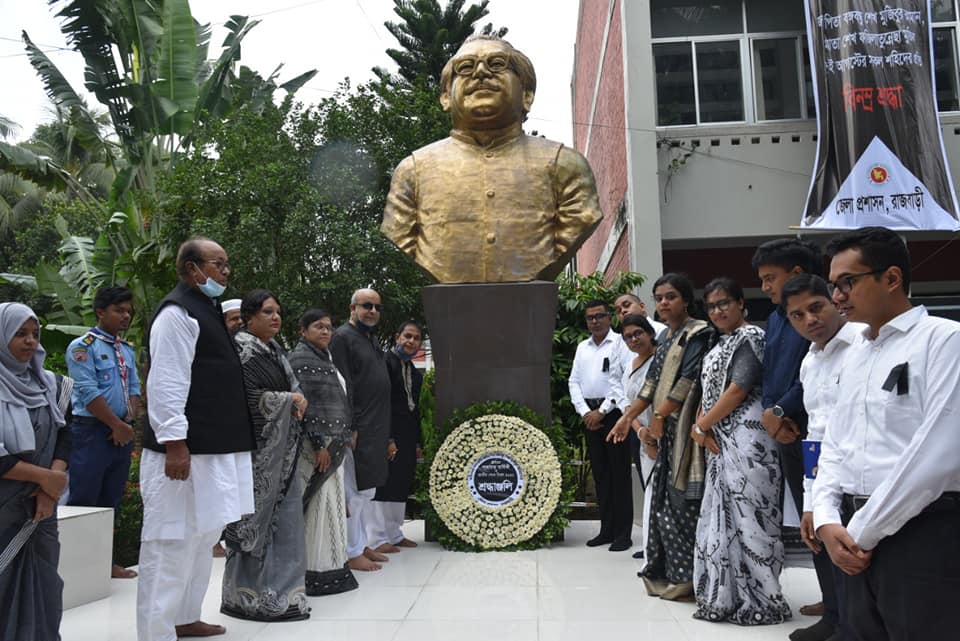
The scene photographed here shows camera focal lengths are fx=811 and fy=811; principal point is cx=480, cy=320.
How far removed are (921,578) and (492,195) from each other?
4.38 m

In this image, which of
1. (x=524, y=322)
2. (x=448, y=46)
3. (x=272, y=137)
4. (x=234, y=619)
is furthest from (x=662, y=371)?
(x=448, y=46)

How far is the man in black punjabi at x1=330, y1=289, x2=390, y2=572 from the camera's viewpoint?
198 inches

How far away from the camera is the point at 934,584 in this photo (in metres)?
1.72

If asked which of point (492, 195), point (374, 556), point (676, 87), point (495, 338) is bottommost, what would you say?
point (374, 556)

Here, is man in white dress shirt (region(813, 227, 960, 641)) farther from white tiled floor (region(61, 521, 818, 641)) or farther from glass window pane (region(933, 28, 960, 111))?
glass window pane (region(933, 28, 960, 111))

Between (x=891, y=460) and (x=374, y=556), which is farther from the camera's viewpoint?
(x=374, y=556)

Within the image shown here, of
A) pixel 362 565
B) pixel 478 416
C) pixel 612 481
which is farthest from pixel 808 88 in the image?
pixel 362 565

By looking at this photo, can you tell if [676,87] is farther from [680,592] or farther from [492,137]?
[680,592]

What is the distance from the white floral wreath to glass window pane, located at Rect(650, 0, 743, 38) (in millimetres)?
8084

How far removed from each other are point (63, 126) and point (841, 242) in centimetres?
2357

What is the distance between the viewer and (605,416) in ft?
18.5

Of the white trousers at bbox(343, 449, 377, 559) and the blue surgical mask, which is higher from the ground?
the blue surgical mask

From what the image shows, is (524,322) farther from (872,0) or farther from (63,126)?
(63,126)

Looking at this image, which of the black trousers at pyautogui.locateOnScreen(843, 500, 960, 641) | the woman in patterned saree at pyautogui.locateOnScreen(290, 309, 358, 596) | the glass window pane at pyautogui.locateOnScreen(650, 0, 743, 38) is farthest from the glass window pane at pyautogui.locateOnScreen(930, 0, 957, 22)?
the black trousers at pyautogui.locateOnScreen(843, 500, 960, 641)
